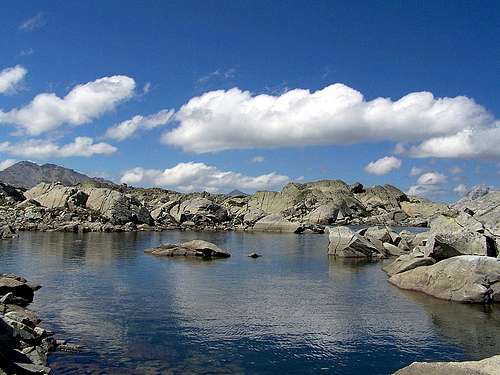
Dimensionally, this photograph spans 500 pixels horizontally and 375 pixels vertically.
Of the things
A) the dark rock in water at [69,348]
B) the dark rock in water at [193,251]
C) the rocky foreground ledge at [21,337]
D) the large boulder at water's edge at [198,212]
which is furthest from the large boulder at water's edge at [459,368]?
the large boulder at water's edge at [198,212]

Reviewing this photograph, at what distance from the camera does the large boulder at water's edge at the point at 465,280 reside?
42344mm

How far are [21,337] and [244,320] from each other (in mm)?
14972

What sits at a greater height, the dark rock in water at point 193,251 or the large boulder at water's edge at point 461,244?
the large boulder at water's edge at point 461,244

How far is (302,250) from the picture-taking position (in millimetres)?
89875

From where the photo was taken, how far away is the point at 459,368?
59.4 feet

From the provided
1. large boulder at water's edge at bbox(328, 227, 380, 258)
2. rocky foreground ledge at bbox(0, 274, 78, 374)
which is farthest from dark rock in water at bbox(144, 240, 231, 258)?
rocky foreground ledge at bbox(0, 274, 78, 374)

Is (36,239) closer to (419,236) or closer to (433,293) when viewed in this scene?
(419,236)

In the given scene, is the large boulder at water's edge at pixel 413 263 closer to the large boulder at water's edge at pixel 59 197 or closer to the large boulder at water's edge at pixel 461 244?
the large boulder at water's edge at pixel 461 244

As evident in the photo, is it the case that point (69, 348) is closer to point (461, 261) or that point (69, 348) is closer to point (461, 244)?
point (461, 261)

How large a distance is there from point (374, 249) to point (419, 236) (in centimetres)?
1087

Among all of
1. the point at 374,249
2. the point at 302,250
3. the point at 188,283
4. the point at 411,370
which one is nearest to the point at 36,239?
the point at 302,250

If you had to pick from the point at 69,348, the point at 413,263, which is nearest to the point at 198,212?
the point at 413,263

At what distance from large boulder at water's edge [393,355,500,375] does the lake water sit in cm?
774

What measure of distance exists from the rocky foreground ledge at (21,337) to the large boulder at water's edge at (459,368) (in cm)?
1523
